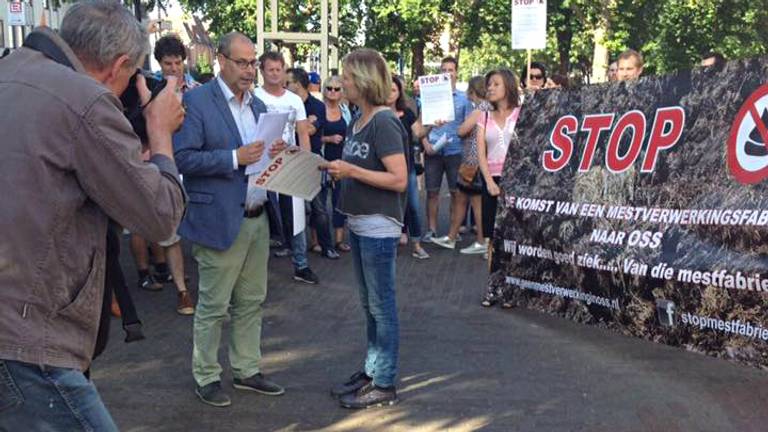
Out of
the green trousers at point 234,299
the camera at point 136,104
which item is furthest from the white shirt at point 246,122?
the camera at point 136,104

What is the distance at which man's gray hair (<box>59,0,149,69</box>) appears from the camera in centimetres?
215

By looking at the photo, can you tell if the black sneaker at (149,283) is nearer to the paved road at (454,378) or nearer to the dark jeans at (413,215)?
the paved road at (454,378)

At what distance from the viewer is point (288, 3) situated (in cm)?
2558

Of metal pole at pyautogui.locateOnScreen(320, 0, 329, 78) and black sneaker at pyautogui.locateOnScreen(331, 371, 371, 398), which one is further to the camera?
metal pole at pyautogui.locateOnScreen(320, 0, 329, 78)

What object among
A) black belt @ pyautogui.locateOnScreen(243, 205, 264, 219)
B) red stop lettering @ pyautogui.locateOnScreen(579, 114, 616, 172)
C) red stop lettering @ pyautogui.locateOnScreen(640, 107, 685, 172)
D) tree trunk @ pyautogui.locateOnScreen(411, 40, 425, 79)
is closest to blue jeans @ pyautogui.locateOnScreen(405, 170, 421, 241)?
red stop lettering @ pyautogui.locateOnScreen(579, 114, 616, 172)

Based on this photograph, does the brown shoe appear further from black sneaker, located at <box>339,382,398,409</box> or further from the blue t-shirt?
the blue t-shirt

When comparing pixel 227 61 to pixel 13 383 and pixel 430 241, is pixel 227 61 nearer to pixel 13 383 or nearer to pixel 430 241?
pixel 13 383

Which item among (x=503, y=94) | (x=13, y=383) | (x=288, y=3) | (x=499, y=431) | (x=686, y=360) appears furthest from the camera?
(x=288, y=3)

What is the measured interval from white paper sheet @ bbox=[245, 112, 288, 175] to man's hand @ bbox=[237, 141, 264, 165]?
107 mm

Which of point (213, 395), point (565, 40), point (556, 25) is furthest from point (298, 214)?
point (565, 40)

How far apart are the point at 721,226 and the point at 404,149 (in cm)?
→ 187

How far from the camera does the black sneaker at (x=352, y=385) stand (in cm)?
463

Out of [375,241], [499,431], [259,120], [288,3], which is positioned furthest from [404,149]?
[288,3]

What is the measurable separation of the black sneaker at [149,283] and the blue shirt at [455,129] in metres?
3.63
